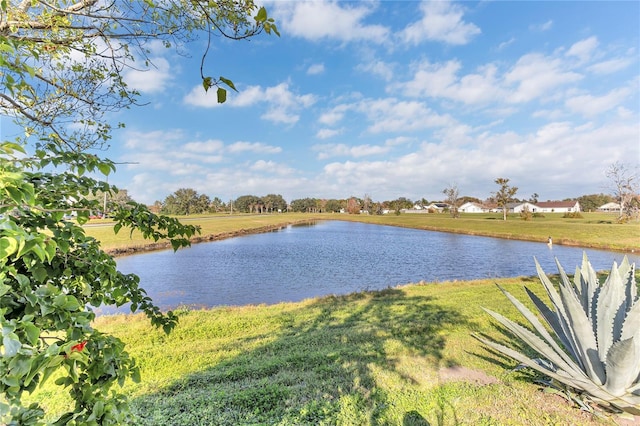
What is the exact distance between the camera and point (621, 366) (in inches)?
112

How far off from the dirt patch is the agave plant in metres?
0.54

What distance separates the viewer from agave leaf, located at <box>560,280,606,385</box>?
327 centimetres

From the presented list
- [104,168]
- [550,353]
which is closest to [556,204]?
[550,353]

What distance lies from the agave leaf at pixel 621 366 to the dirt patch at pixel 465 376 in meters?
1.14

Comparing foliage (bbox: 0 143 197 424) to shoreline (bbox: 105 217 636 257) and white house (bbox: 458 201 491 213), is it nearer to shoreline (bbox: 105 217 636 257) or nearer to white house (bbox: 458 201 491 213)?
shoreline (bbox: 105 217 636 257)

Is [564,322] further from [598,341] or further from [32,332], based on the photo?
[32,332]

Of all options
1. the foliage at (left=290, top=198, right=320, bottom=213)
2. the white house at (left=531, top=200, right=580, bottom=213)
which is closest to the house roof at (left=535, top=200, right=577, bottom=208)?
the white house at (left=531, top=200, right=580, bottom=213)

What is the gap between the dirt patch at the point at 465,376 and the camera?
12.6 feet

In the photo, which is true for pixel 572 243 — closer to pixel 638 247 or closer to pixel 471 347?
pixel 638 247

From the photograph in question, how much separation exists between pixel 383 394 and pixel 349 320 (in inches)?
155

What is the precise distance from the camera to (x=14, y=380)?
0.94 m

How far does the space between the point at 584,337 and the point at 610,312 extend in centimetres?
41

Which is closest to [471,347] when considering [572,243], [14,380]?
[14,380]

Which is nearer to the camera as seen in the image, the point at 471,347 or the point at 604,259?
the point at 471,347
